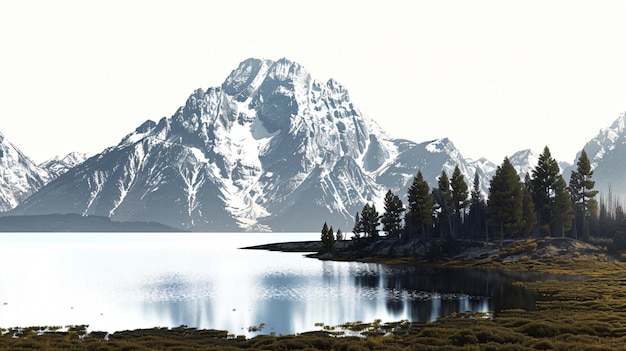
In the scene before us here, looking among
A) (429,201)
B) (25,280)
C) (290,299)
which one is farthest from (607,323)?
(429,201)

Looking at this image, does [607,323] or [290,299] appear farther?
[290,299]

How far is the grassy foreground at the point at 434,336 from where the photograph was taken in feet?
153

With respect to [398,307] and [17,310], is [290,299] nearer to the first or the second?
[398,307]

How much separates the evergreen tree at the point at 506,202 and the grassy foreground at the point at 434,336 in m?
86.1

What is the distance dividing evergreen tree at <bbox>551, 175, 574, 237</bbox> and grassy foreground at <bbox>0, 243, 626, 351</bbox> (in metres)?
94.4

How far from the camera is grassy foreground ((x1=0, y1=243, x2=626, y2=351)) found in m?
46.7

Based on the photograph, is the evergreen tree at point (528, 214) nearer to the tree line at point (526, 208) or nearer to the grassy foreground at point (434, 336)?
the tree line at point (526, 208)

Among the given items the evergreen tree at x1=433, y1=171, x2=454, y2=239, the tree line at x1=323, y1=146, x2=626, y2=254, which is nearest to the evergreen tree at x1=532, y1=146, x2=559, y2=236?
the tree line at x1=323, y1=146, x2=626, y2=254

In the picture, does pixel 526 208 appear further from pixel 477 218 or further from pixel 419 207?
pixel 419 207

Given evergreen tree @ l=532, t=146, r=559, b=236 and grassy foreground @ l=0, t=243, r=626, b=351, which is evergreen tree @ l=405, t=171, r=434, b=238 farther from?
grassy foreground @ l=0, t=243, r=626, b=351

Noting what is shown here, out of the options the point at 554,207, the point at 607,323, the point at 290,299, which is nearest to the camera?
the point at 607,323

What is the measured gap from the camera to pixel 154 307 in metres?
81.9

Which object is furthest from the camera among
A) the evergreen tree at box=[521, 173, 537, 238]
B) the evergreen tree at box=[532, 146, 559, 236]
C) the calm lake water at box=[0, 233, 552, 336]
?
the evergreen tree at box=[532, 146, 559, 236]

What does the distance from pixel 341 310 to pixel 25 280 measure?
267ft
